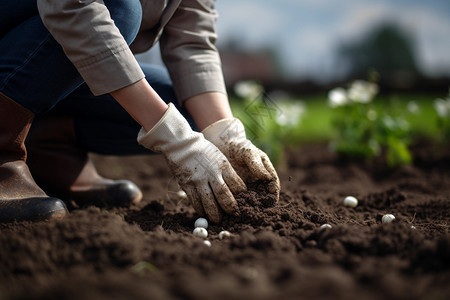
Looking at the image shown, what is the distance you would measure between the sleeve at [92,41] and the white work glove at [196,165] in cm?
22

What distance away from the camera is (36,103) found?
5.35 ft

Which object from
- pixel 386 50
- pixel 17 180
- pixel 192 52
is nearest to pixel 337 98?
pixel 192 52

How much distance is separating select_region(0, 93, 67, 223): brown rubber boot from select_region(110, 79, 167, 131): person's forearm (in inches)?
17.0

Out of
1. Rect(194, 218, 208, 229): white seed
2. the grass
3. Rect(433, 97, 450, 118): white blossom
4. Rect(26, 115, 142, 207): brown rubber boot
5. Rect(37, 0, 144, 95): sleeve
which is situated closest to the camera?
Rect(37, 0, 144, 95): sleeve

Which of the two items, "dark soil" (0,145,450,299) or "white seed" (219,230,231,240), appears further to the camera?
"white seed" (219,230,231,240)

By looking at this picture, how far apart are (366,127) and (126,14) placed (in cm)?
218

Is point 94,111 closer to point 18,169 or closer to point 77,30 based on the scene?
point 18,169

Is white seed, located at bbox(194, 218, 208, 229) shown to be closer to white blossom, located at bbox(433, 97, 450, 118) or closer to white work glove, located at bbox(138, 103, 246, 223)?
white work glove, located at bbox(138, 103, 246, 223)

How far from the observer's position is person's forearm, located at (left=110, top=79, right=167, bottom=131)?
5.05 ft

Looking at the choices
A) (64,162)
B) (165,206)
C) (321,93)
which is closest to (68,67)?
(64,162)

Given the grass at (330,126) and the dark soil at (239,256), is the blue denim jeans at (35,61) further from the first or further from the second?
the grass at (330,126)

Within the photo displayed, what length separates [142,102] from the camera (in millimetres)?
1549

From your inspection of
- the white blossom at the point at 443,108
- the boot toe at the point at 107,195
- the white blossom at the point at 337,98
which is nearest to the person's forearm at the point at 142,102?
the boot toe at the point at 107,195

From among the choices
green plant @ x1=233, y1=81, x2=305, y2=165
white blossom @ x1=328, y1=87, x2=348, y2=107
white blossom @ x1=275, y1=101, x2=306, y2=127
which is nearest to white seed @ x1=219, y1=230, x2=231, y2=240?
green plant @ x1=233, y1=81, x2=305, y2=165
